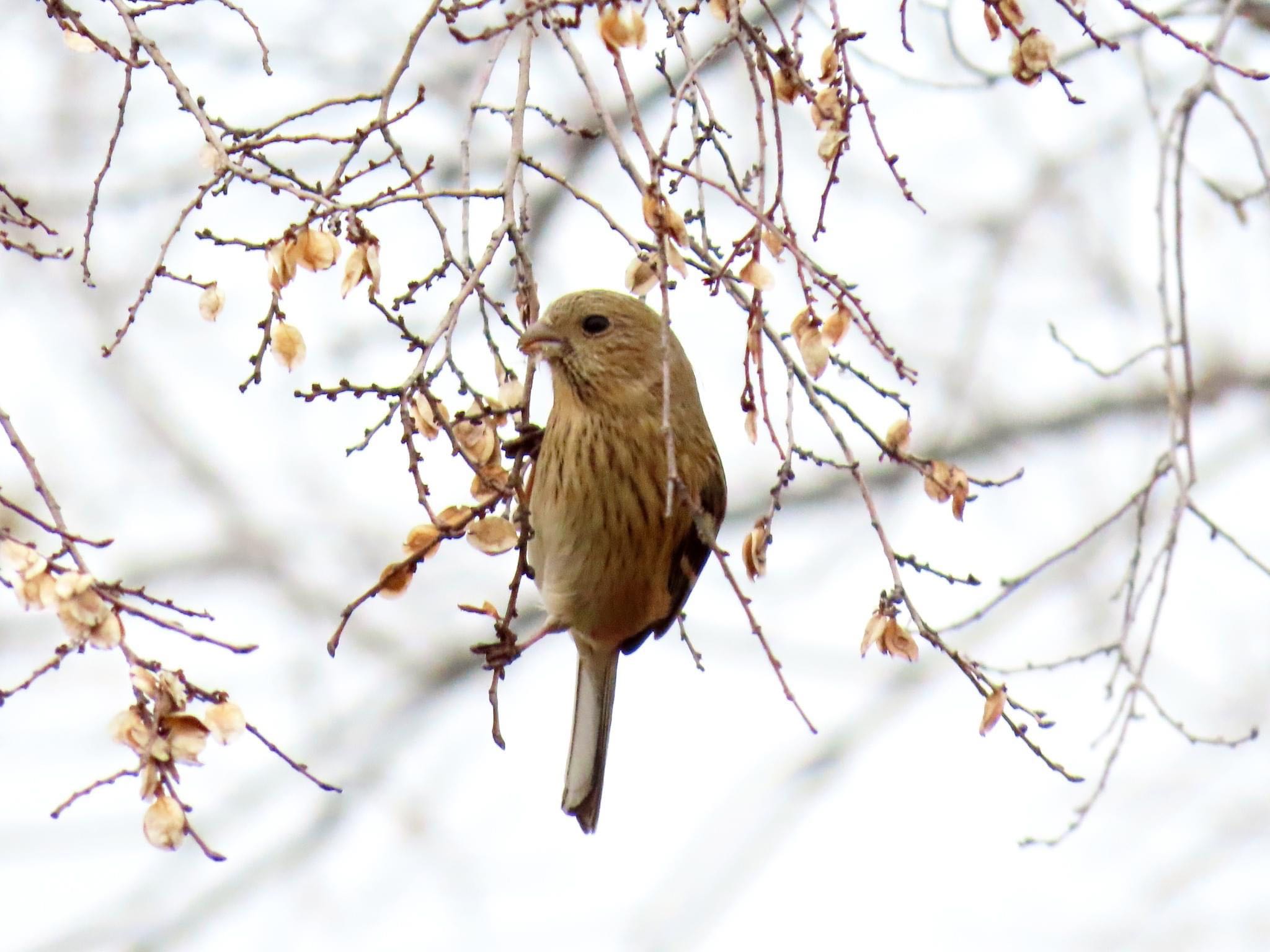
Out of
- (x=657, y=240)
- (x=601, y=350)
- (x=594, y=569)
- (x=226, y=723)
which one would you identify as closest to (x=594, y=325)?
(x=601, y=350)

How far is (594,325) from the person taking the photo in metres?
4.35

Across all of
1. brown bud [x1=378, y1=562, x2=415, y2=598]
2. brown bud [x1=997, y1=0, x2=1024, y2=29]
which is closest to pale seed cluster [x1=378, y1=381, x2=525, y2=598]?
brown bud [x1=378, y1=562, x2=415, y2=598]

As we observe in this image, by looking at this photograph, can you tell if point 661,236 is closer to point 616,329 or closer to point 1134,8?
point 1134,8

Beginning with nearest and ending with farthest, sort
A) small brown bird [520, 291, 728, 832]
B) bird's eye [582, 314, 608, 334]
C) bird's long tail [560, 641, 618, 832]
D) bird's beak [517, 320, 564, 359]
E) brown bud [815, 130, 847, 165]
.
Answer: brown bud [815, 130, 847, 165] → bird's beak [517, 320, 564, 359] → small brown bird [520, 291, 728, 832] → bird's eye [582, 314, 608, 334] → bird's long tail [560, 641, 618, 832]

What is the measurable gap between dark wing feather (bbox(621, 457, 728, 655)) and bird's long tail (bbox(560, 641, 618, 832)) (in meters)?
0.30

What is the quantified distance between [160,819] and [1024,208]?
319 inches

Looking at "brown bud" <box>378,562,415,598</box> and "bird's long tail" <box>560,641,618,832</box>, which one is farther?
"bird's long tail" <box>560,641,618,832</box>

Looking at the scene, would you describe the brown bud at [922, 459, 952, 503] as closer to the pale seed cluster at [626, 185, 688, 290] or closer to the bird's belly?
the pale seed cluster at [626, 185, 688, 290]

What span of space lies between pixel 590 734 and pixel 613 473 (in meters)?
0.87

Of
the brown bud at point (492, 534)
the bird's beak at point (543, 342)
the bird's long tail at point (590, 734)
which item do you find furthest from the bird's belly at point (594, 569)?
the brown bud at point (492, 534)

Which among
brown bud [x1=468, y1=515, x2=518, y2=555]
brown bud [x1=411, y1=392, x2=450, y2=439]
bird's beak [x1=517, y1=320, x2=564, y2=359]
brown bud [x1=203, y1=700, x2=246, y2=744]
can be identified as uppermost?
bird's beak [x1=517, y1=320, x2=564, y2=359]

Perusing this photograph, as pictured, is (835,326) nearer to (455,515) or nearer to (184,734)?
(455,515)

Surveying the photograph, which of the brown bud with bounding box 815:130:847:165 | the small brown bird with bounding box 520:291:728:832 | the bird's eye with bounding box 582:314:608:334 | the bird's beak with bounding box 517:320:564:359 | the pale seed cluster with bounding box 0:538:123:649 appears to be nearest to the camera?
the pale seed cluster with bounding box 0:538:123:649

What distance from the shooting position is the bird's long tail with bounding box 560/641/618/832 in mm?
4656
